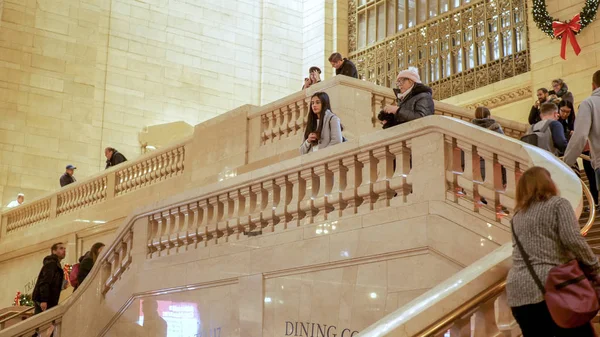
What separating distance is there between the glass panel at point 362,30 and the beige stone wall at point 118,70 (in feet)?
8.24

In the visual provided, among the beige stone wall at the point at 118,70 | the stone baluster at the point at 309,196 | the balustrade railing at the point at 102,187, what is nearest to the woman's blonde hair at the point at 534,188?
the stone baluster at the point at 309,196

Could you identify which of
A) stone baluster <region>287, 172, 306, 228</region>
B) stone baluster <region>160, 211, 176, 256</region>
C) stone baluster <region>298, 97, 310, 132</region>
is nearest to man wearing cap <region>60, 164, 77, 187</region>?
stone baluster <region>298, 97, 310, 132</region>

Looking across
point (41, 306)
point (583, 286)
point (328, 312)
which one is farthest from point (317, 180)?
point (41, 306)

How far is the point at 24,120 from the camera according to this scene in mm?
19031

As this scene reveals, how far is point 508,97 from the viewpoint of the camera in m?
15.7

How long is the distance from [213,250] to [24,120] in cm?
1198

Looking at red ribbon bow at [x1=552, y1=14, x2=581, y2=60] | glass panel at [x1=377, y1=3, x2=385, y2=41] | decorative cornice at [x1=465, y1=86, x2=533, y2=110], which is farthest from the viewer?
glass panel at [x1=377, y1=3, x2=385, y2=41]

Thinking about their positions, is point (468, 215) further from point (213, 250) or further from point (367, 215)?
point (213, 250)

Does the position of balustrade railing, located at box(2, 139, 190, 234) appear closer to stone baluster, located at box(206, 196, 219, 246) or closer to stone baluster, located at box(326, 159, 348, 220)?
stone baluster, located at box(206, 196, 219, 246)

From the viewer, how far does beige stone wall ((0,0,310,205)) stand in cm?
1909

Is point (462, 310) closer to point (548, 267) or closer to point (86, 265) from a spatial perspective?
point (548, 267)

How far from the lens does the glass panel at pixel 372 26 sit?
19953 millimetres

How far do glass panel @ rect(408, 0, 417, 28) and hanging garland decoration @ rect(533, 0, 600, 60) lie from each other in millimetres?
3850

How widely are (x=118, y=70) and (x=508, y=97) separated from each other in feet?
30.8
